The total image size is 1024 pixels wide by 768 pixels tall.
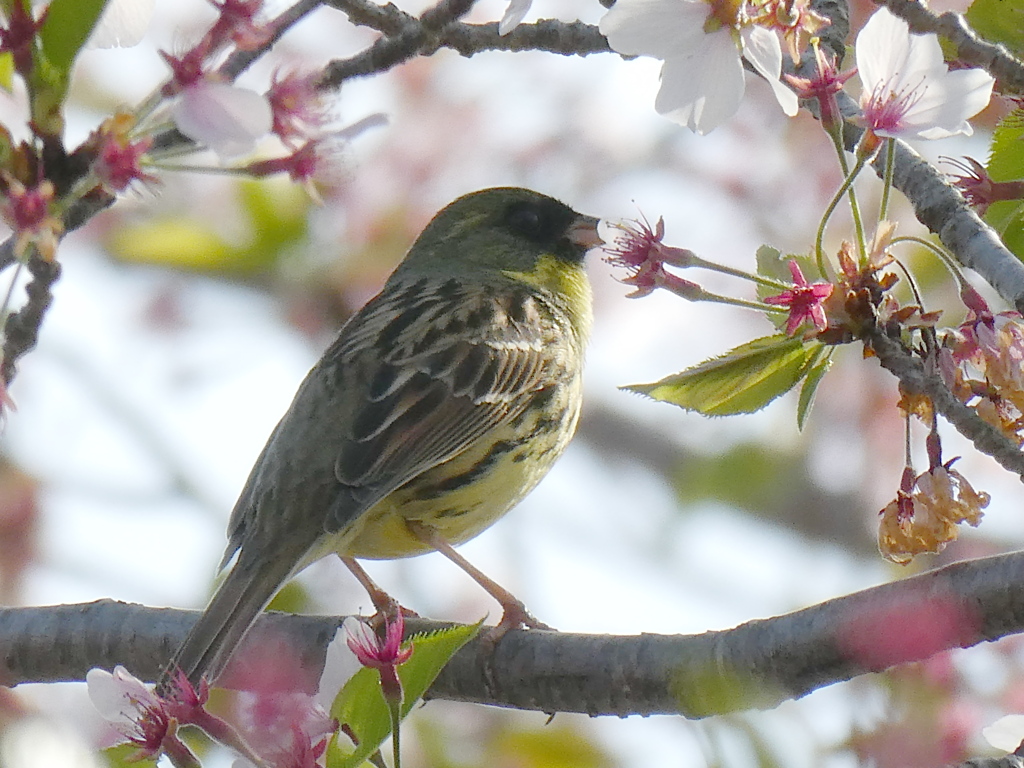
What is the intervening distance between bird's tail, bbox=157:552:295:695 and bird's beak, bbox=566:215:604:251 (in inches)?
93.3

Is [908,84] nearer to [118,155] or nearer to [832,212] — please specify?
[832,212]

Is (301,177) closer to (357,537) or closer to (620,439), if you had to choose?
(357,537)

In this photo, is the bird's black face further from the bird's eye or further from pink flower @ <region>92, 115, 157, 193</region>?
pink flower @ <region>92, 115, 157, 193</region>

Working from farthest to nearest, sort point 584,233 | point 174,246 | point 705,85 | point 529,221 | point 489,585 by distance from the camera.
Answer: point 529,221
point 584,233
point 174,246
point 489,585
point 705,85

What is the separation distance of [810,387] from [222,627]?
1.76 metres

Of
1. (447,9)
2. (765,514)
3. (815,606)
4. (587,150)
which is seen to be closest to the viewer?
(815,606)

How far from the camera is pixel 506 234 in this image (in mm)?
6191

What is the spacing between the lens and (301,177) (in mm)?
3066

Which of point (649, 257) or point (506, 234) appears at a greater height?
point (506, 234)

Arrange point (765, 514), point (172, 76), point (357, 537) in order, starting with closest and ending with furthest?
point (172, 76) → point (357, 537) → point (765, 514)

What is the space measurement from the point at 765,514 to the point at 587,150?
2458 millimetres

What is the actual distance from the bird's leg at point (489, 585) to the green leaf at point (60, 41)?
193 cm

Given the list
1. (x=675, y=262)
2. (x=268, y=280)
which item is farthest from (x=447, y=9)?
(x=268, y=280)

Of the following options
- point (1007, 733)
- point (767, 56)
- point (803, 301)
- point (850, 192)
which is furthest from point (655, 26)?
point (1007, 733)
